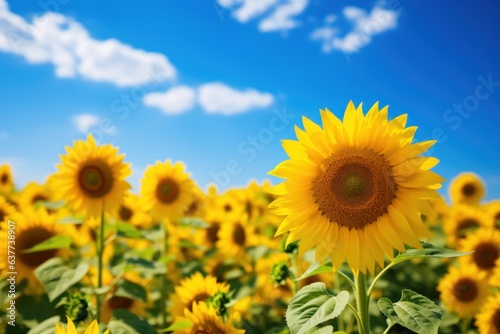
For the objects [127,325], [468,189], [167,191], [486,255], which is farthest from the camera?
[468,189]

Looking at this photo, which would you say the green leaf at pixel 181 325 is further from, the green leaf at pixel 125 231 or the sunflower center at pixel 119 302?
the sunflower center at pixel 119 302

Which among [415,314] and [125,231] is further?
[125,231]

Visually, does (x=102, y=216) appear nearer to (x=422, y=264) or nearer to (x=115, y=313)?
(x=115, y=313)

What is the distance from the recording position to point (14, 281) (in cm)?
455

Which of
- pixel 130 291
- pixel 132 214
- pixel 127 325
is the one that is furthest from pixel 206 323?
pixel 132 214

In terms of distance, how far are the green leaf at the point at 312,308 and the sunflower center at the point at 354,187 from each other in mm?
460

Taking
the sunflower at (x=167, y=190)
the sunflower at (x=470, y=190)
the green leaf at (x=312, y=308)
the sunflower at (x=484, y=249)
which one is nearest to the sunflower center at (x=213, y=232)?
the sunflower at (x=167, y=190)

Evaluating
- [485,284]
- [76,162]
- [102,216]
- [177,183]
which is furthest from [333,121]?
[177,183]

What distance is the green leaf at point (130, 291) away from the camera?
417 centimetres

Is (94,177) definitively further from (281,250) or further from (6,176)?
(6,176)

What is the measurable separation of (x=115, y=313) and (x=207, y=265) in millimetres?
2897

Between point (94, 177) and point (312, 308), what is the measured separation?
3.02 meters

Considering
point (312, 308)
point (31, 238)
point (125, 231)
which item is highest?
point (31, 238)

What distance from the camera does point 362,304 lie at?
2.64 m
